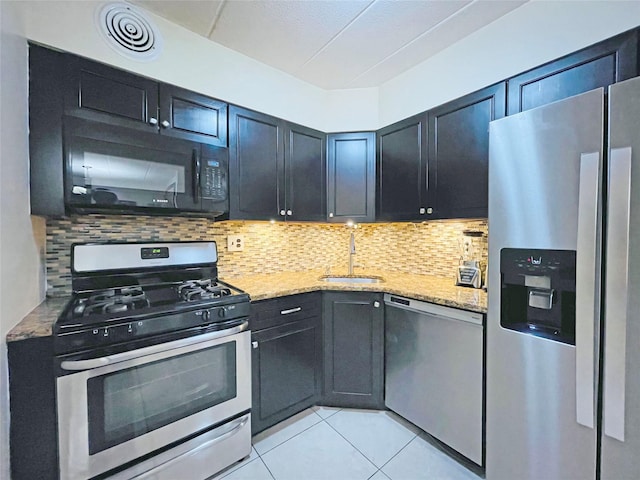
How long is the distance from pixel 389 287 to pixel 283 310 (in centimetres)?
71

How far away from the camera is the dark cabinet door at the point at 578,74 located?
119cm

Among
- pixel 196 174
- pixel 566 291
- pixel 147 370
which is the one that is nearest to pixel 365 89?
pixel 196 174

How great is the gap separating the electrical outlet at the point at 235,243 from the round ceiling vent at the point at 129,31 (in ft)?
3.96

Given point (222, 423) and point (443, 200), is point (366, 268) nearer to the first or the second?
point (443, 200)

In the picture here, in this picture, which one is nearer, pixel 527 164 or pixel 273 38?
pixel 527 164

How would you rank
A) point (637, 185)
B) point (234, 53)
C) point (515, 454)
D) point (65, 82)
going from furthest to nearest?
point (234, 53)
point (65, 82)
point (515, 454)
point (637, 185)

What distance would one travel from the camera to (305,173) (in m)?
2.25

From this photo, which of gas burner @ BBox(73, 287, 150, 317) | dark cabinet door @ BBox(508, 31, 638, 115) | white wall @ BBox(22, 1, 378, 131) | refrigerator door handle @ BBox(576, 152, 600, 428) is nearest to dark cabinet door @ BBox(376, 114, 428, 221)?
white wall @ BBox(22, 1, 378, 131)

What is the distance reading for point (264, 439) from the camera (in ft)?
5.79

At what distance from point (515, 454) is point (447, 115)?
1858 millimetres

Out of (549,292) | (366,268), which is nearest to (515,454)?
(549,292)

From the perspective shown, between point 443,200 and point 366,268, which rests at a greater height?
point 443,200

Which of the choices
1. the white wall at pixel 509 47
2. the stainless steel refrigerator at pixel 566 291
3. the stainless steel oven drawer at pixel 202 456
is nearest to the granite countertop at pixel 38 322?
the stainless steel oven drawer at pixel 202 456

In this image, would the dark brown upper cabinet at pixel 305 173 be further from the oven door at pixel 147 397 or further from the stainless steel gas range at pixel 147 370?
the oven door at pixel 147 397
